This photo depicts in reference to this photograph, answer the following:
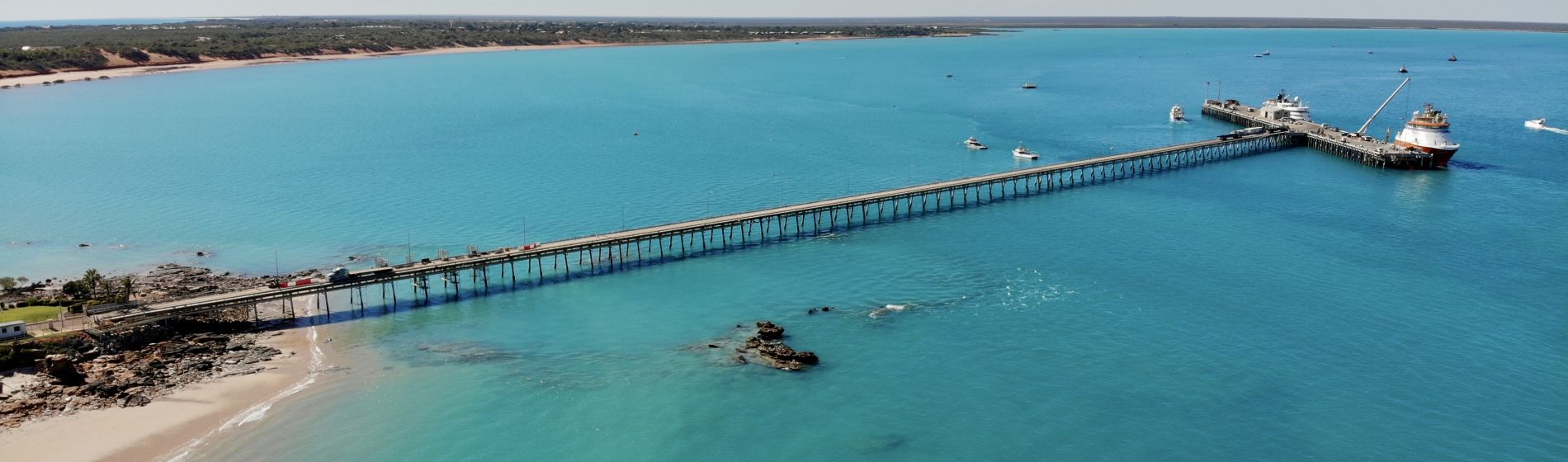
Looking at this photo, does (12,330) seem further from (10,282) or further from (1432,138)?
(1432,138)

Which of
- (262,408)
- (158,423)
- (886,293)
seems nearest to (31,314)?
(158,423)

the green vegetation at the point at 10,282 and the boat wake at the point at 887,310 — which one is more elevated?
the green vegetation at the point at 10,282

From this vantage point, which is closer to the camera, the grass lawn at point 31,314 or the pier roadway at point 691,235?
the grass lawn at point 31,314

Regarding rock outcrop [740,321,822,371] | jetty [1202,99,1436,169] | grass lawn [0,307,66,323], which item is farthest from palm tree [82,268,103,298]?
jetty [1202,99,1436,169]

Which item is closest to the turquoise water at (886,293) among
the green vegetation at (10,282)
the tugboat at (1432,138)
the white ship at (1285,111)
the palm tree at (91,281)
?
the tugboat at (1432,138)

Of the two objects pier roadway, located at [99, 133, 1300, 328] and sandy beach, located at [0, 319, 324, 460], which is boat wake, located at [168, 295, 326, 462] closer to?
sandy beach, located at [0, 319, 324, 460]

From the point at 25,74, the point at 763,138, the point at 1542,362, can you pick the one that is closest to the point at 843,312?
the point at 1542,362

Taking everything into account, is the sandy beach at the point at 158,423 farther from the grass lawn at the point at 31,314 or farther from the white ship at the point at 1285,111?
the white ship at the point at 1285,111

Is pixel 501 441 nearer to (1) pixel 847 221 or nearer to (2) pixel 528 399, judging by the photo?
(2) pixel 528 399
